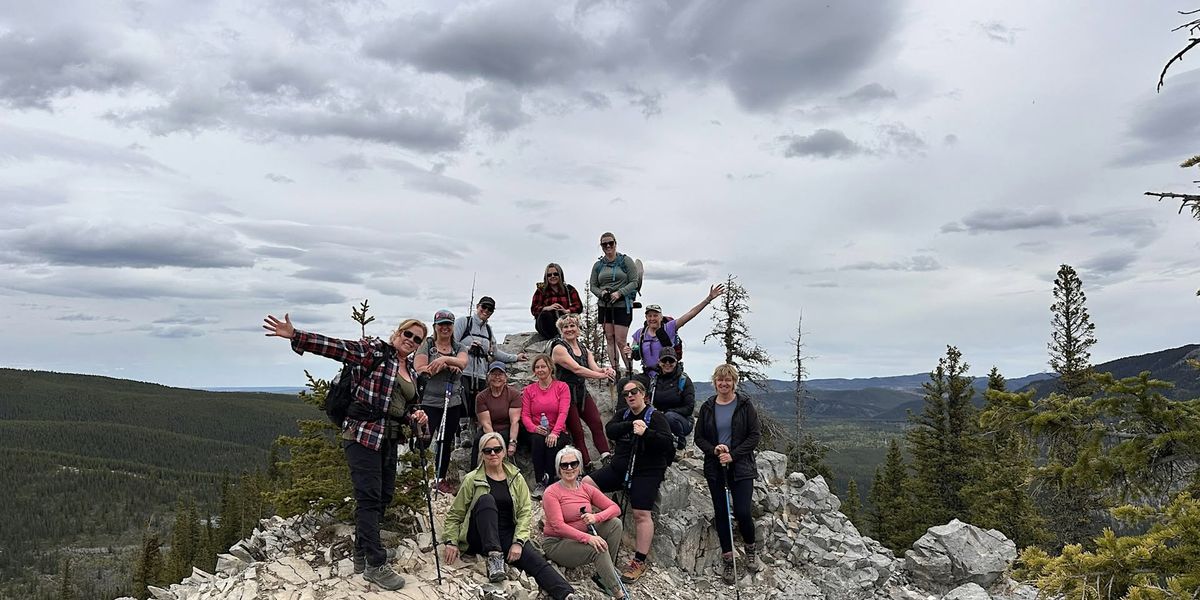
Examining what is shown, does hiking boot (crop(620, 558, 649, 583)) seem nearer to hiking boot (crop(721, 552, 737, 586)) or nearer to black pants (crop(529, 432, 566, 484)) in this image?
hiking boot (crop(721, 552, 737, 586))

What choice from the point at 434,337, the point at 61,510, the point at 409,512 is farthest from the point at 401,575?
the point at 61,510

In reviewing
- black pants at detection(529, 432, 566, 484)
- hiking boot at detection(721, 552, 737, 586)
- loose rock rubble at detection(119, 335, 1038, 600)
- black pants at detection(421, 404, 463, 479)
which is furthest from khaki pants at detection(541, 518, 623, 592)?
black pants at detection(421, 404, 463, 479)

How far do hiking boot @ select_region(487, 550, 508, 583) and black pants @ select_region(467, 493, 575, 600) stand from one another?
0.06 metres

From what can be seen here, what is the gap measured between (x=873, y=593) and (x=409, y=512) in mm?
7209

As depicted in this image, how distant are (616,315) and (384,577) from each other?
6.29 m

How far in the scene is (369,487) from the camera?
6.69m

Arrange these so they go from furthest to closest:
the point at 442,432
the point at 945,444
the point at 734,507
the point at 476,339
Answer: the point at 945,444 → the point at 476,339 → the point at 442,432 → the point at 734,507

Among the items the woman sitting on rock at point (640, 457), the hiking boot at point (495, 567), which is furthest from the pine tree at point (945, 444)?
the hiking boot at point (495, 567)

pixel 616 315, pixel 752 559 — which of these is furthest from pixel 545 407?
pixel 752 559

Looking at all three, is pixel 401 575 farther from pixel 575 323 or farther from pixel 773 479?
pixel 773 479

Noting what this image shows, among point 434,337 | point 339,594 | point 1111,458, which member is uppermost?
point 434,337

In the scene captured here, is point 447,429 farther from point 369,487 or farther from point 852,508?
point 852,508

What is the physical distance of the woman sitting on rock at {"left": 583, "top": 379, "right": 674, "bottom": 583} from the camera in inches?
332

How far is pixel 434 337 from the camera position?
10.0m
